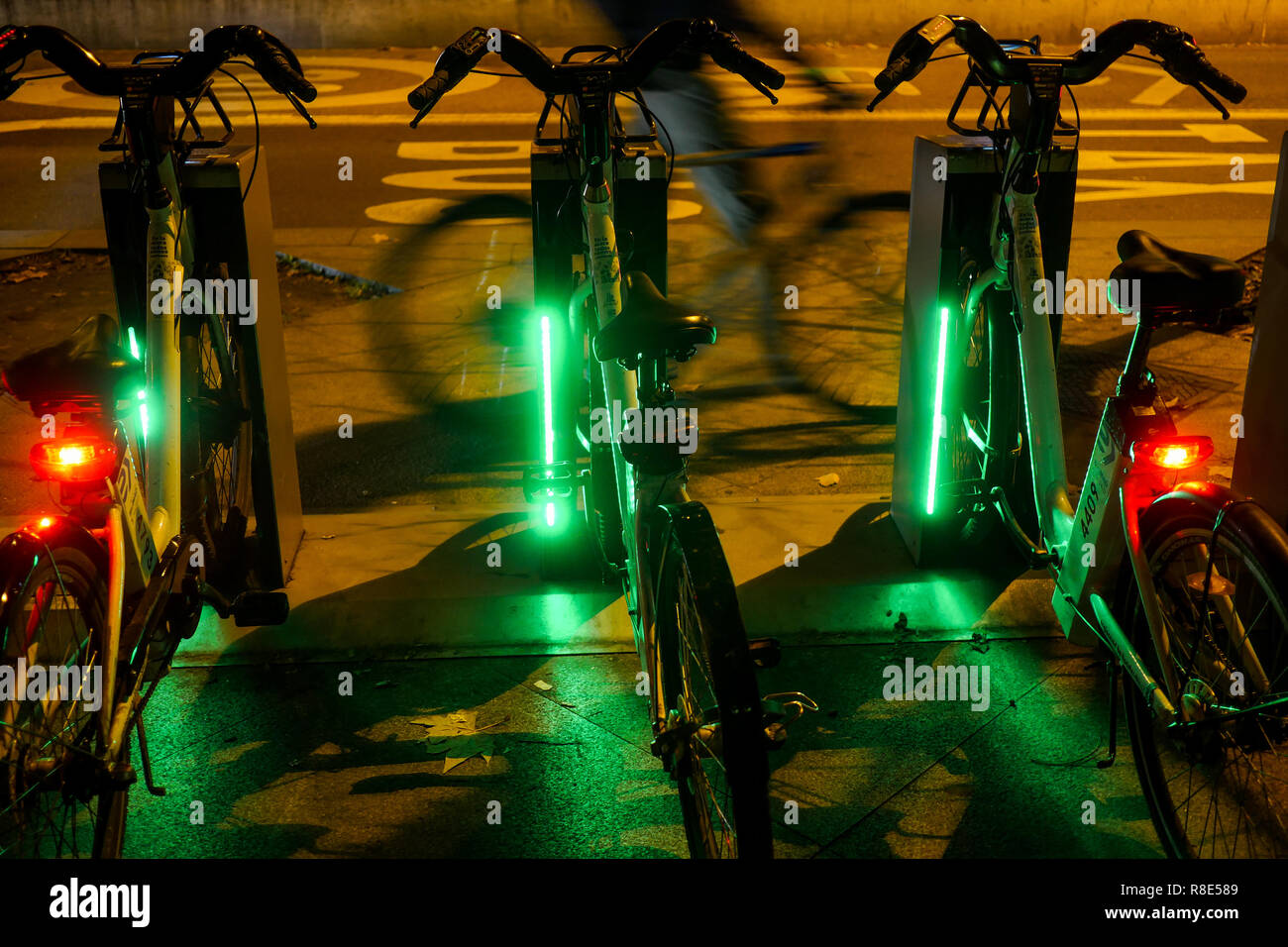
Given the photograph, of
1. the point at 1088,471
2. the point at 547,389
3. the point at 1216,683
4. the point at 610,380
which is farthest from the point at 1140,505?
the point at 547,389

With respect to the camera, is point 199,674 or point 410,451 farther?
point 410,451

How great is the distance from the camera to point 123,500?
3033 mm

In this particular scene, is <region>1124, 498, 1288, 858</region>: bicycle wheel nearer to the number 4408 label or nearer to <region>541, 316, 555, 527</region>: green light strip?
<region>541, 316, 555, 527</region>: green light strip

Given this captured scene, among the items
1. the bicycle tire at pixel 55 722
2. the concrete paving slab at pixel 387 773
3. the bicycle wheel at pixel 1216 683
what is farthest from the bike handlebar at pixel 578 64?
the concrete paving slab at pixel 387 773

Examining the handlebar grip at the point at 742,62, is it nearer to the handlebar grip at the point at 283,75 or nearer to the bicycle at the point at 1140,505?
the bicycle at the point at 1140,505

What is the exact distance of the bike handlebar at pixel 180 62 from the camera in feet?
11.1

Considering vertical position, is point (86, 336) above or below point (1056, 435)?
above

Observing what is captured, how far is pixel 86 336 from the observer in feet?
9.89

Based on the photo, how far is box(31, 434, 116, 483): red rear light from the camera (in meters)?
2.95

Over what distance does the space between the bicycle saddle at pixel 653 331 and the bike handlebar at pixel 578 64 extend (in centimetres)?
92

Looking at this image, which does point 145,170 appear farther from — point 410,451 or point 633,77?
point 410,451

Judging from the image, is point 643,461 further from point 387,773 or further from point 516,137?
point 516,137
